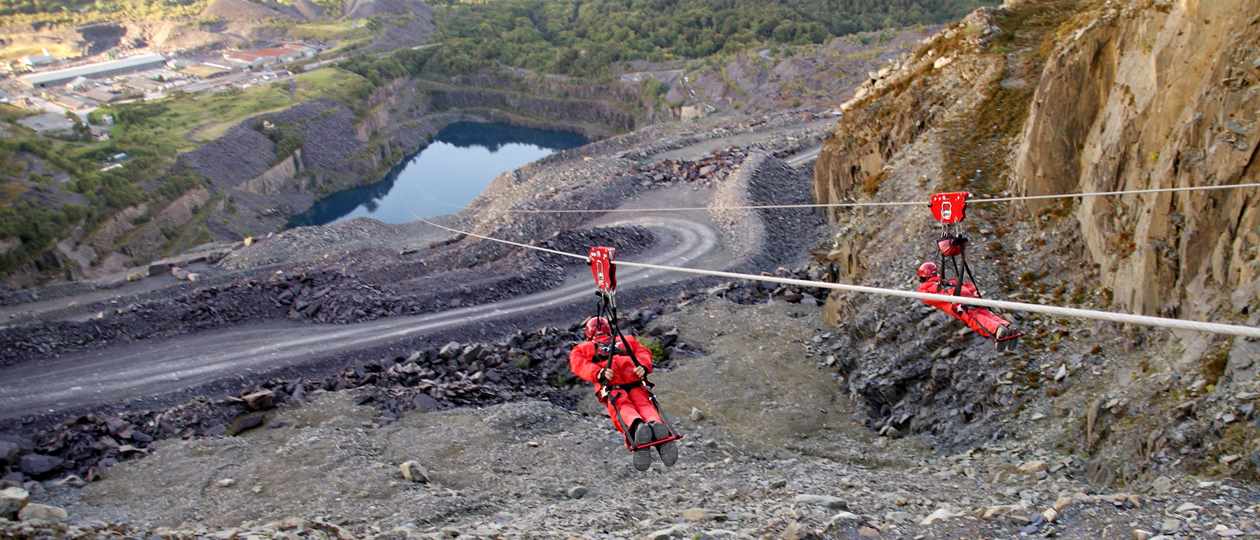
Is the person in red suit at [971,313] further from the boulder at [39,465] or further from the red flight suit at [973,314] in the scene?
the boulder at [39,465]

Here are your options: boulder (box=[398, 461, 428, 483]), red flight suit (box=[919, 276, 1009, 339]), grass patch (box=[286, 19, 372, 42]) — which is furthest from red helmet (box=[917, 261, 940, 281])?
grass patch (box=[286, 19, 372, 42])

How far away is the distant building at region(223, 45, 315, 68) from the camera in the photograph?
89.6 m

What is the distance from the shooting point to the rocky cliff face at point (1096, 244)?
10.6m

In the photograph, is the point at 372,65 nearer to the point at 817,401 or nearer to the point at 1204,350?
the point at 817,401

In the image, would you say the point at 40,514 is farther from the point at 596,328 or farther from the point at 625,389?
the point at 625,389

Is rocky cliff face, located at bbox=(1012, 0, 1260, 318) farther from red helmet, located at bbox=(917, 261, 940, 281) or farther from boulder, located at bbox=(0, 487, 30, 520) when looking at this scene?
boulder, located at bbox=(0, 487, 30, 520)

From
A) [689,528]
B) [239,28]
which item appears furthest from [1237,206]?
[239,28]

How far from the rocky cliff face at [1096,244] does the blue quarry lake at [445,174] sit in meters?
41.9

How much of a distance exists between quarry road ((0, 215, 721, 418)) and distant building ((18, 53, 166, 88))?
239 feet

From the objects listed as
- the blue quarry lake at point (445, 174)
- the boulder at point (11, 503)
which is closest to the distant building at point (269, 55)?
the blue quarry lake at point (445, 174)

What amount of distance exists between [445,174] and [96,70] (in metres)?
45.8

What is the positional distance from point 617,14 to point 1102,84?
83588mm

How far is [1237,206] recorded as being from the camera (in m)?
11.1

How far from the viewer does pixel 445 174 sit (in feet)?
238
